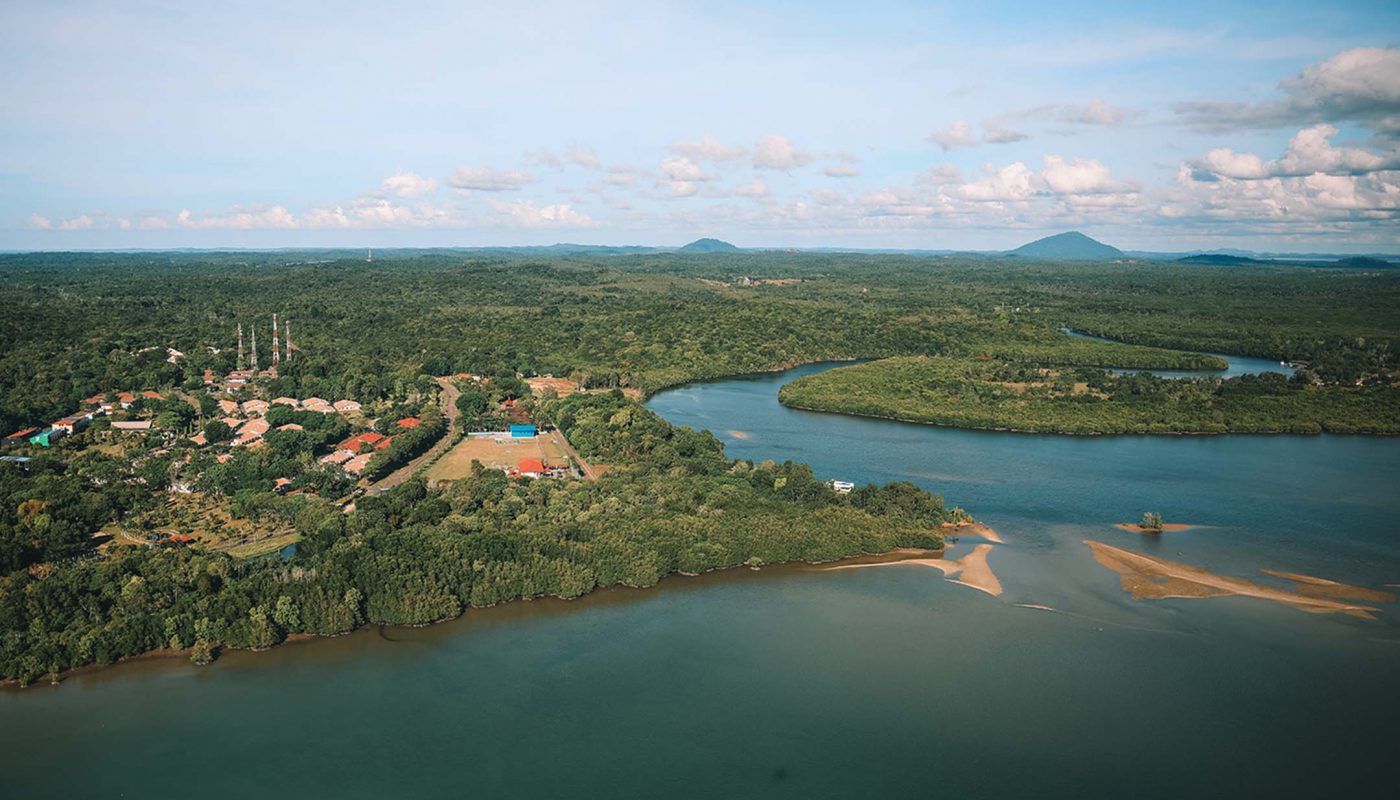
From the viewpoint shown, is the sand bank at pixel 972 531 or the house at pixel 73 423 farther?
the house at pixel 73 423

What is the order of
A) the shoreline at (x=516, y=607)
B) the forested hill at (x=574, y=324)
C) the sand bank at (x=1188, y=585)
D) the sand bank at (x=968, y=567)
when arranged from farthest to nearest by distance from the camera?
the forested hill at (x=574, y=324)
the sand bank at (x=968, y=567)
the sand bank at (x=1188, y=585)
the shoreline at (x=516, y=607)

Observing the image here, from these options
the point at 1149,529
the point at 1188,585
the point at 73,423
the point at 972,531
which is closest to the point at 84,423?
the point at 73,423

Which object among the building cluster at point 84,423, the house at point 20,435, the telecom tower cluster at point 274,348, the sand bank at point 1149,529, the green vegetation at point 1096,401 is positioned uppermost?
the telecom tower cluster at point 274,348

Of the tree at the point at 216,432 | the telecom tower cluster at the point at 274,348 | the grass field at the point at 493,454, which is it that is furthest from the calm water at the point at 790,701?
the telecom tower cluster at the point at 274,348

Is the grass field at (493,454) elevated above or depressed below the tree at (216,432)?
below

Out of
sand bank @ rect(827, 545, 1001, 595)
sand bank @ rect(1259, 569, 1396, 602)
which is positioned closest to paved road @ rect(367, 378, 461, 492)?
sand bank @ rect(827, 545, 1001, 595)

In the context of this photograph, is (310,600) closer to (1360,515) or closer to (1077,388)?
(1360,515)

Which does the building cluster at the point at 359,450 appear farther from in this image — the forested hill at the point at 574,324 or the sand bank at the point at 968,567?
the sand bank at the point at 968,567
